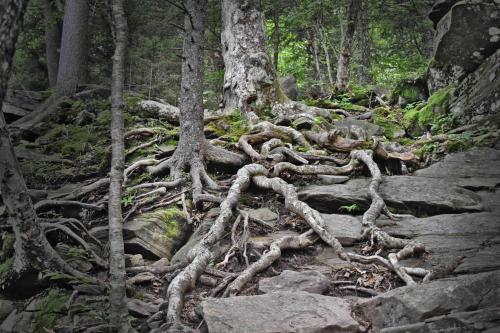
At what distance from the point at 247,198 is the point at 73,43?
34.5ft

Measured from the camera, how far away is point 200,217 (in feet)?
22.5

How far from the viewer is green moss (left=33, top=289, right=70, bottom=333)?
456 cm

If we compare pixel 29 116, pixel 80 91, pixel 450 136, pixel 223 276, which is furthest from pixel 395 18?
pixel 223 276

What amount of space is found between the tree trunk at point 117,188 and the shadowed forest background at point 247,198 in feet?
0.05

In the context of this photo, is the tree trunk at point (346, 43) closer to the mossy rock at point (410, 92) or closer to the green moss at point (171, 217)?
the mossy rock at point (410, 92)

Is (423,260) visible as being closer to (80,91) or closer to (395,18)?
(80,91)

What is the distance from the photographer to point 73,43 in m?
14.2

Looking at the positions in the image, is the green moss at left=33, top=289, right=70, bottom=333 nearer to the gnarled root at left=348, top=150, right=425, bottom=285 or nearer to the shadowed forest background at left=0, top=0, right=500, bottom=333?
the shadowed forest background at left=0, top=0, right=500, bottom=333

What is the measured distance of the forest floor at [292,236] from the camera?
3.92 meters

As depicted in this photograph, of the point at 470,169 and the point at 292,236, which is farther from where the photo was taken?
the point at 470,169

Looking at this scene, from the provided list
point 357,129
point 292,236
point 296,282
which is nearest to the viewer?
point 296,282

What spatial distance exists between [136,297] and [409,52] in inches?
842

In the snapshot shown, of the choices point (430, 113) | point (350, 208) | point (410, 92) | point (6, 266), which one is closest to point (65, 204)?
point (6, 266)

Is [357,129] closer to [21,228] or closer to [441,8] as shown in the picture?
[441,8]
